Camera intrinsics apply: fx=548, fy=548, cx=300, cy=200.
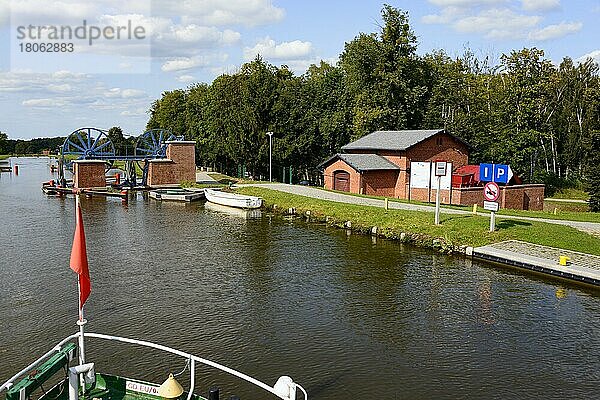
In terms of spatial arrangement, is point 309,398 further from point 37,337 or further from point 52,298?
point 52,298

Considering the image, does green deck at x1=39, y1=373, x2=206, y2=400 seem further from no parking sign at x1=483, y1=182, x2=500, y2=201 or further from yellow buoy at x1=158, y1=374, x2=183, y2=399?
no parking sign at x1=483, y1=182, x2=500, y2=201

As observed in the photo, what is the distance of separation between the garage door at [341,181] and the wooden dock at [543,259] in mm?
18888

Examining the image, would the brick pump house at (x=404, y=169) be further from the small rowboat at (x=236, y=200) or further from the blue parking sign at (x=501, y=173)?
the small rowboat at (x=236, y=200)

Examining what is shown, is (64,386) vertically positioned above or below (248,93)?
below

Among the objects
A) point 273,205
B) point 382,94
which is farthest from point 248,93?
point 273,205

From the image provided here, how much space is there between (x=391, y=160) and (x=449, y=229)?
54.1 feet

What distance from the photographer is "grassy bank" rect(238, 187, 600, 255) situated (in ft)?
75.7

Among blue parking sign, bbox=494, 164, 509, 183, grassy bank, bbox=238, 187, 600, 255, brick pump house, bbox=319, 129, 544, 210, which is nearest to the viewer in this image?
grassy bank, bbox=238, 187, 600, 255

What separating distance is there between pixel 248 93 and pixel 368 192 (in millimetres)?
21436

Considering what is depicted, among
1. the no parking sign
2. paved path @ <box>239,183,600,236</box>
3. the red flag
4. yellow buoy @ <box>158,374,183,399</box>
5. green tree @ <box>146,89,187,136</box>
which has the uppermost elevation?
green tree @ <box>146,89,187,136</box>

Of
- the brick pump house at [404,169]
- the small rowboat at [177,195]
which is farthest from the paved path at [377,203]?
the small rowboat at [177,195]

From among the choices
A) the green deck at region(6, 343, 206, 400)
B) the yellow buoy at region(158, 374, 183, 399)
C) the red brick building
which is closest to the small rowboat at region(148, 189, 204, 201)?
the red brick building

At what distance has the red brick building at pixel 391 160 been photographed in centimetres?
4006

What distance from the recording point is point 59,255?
74.4 feet
